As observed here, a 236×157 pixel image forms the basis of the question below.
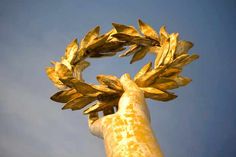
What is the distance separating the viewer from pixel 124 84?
197 centimetres

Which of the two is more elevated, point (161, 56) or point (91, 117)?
point (161, 56)

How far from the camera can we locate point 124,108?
66.9 inches

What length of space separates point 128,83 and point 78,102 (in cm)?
38

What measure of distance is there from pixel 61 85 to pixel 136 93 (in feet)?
1.89

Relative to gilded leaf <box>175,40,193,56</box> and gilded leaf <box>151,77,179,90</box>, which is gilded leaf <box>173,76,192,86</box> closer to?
gilded leaf <box>151,77,179,90</box>

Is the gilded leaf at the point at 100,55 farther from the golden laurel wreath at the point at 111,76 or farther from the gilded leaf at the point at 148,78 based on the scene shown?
the gilded leaf at the point at 148,78

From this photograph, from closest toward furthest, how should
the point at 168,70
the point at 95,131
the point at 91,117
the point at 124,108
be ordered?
the point at 124,108 < the point at 95,131 < the point at 91,117 < the point at 168,70

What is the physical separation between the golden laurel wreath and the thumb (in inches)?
1.5

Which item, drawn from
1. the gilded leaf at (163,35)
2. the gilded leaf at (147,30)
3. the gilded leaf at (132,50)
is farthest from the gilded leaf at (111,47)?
the gilded leaf at (163,35)

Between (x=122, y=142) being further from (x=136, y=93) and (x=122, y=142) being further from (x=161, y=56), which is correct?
(x=161, y=56)

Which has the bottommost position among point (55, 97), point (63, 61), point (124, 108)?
point (124, 108)

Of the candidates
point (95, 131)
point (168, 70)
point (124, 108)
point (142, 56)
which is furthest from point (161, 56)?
point (95, 131)

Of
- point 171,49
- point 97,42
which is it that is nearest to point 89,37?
point 97,42

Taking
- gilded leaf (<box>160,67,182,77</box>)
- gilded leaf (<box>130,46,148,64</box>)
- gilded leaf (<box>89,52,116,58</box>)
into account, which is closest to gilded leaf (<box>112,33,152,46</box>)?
gilded leaf (<box>130,46,148,64</box>)
